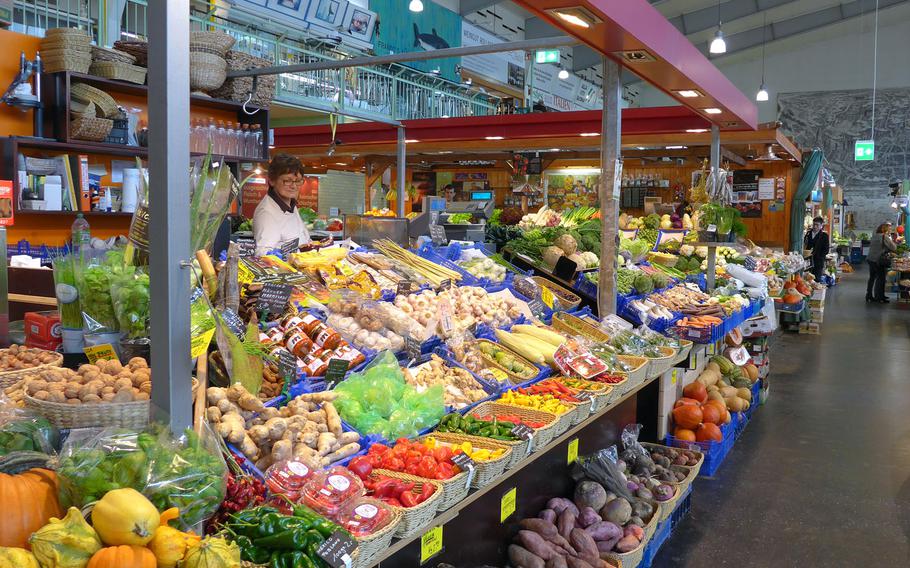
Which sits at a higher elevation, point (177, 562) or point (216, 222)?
point (216, 222)

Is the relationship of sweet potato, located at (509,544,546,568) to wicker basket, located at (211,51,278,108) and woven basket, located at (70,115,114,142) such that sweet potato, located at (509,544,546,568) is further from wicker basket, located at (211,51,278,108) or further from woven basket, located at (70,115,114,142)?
wicker basket, located at (211,51,278,108)

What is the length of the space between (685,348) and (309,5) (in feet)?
43.5

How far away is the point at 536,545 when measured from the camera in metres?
2.99

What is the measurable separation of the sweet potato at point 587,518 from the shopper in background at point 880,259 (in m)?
14.8

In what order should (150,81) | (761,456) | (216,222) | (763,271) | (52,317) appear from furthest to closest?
(763,271), (761,456), (52,317), (216,222), (150,81)

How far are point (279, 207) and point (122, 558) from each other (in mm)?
4160

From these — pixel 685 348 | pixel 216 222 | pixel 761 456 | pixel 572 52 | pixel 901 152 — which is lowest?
pixel 761 456

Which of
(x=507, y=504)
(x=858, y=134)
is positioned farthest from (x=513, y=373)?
(x=858, y=134)

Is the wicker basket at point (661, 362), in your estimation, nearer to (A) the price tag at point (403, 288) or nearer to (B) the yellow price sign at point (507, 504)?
(A) the price tag at point (403, 288)

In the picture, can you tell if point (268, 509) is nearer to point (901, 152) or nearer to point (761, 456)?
point (761, 456)

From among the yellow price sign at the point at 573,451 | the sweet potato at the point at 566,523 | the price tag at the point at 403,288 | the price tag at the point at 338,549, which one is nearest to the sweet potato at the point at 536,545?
the sweet potato at the point at 566,523

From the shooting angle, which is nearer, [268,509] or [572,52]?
[268,509]

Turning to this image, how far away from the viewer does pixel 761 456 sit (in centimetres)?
552

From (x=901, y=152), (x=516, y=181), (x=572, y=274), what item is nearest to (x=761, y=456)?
(x=572, y=274)
